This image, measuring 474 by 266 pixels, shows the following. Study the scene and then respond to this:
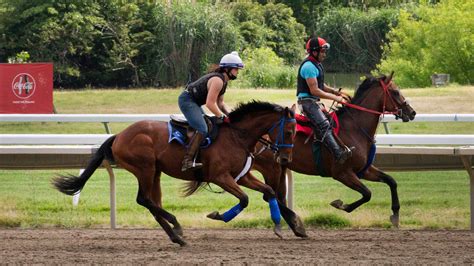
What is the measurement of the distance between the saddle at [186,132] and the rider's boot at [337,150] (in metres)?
1.39

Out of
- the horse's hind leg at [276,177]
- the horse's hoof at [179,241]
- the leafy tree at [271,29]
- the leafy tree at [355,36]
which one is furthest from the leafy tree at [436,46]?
the horse's hoof at [179,241]

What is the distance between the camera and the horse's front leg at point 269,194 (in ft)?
37.3

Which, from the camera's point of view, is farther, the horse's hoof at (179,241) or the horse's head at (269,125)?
the horse's head at (269,125)

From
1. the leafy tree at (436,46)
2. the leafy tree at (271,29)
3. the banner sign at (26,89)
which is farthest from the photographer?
the leafy tree at (271,29)

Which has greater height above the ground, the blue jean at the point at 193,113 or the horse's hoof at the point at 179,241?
the blue jean at the point at 193,113

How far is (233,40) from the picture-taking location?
34062 millimetres

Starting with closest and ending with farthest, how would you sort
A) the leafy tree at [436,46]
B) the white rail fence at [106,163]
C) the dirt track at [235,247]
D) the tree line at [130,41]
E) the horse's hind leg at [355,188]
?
the dirt track at [235,247], the horse's hind leg at [355,188], the white rail fence at [106,163], the leafy tree at [436,46], the tree line at [130,41]

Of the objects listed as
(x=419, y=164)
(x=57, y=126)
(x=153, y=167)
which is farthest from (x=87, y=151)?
(x=57, y=126)

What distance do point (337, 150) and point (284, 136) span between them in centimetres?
113

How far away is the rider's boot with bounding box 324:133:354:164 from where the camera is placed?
12172 millimetres

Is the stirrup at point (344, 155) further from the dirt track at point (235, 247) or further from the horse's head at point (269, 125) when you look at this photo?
the horse's head at point (269, 125)

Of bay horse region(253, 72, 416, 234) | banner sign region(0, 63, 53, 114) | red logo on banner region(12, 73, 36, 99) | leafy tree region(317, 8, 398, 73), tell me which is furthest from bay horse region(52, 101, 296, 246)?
leafy tree region(317, 8, 398, 73)

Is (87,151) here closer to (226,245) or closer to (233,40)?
(226,245)

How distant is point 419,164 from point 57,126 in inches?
566
